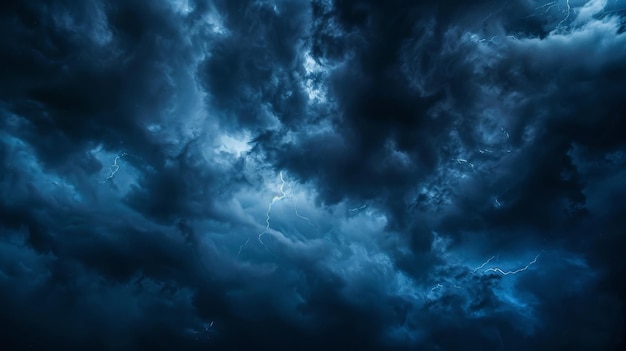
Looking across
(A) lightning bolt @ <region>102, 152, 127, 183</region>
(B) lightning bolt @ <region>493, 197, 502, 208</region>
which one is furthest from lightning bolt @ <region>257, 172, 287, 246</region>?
(B) lightning bolt @ <region>493, 197, 502, 208</region>

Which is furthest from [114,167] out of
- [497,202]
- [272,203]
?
[497,202]

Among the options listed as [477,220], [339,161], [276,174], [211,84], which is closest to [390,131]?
[339,161]

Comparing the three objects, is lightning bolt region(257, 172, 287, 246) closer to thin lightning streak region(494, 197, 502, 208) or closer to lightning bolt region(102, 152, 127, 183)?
lightning bolt region(102, 152, 127, 183)

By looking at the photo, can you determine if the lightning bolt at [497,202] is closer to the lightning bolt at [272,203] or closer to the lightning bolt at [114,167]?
the lightning bolt at [272,203]

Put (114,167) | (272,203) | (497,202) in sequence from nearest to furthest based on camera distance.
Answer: (497,202) < (114,167) < (272,203)

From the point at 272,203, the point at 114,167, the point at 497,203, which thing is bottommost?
the point at 114,167

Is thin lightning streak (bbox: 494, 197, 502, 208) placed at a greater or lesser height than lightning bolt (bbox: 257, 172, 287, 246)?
greater

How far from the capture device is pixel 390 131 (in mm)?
12070

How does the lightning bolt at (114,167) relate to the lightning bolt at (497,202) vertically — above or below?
below

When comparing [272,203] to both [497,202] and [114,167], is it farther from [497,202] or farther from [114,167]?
[497,202]

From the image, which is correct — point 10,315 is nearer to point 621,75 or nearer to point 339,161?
point 339,161

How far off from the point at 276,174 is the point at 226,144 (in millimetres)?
2678

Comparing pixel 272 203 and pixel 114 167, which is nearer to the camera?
pixel 114 167

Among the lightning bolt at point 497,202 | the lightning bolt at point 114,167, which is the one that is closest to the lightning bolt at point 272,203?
the lightning bolt at point 114,167
